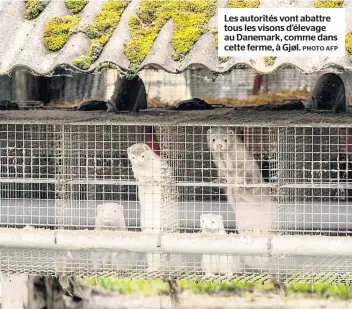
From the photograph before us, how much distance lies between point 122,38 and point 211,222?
72.9 inches

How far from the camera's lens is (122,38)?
838 cm

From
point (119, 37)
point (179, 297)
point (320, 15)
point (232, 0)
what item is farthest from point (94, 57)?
point (179, 297)

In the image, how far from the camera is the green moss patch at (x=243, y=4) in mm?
8320

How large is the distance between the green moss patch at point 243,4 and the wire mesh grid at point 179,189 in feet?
3.51

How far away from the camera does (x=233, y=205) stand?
31.2 feet

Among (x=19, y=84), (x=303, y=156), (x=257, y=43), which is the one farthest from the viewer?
(x=19, y=84)

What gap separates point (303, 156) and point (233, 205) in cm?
95

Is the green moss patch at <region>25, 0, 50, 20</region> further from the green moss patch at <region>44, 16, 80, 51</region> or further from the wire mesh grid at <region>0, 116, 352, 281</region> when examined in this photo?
the wire mesh grid at <region>0, 116, 352, 281</region>

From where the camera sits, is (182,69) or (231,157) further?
(231,157)

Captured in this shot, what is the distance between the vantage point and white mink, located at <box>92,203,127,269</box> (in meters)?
9.23

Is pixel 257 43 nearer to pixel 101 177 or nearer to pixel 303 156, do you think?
pixel 303 156

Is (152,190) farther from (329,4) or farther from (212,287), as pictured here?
(329,4)

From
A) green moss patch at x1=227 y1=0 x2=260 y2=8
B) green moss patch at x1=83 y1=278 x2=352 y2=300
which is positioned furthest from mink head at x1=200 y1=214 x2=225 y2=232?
green moss patch at x1=227 y1=0 x2=260 y2=8

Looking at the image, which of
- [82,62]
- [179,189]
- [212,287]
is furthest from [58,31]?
[212,287]
